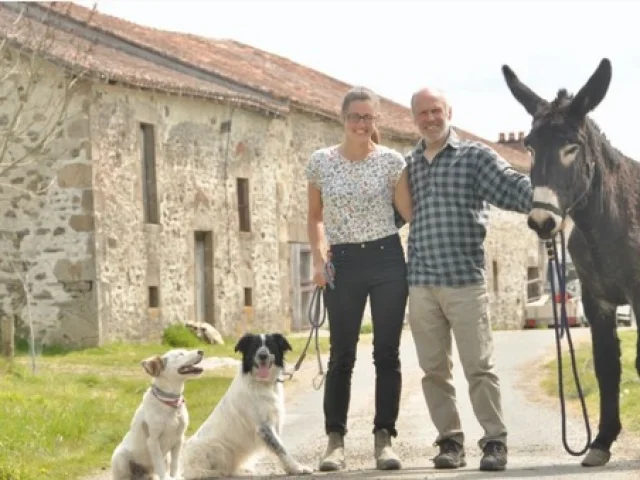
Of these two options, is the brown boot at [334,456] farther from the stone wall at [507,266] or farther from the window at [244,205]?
the stone wall at [507,266]

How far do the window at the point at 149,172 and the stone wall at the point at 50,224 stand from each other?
1871 mm

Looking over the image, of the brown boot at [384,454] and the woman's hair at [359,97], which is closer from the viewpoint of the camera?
the brown boot at [384,454]

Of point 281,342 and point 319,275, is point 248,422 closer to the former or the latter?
point 281,342

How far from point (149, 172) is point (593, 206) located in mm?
17893

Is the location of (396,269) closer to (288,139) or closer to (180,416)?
(180,416)

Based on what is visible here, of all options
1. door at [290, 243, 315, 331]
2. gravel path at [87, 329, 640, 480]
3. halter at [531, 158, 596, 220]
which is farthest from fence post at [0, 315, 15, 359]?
halter at [531, 158, 596, 220]

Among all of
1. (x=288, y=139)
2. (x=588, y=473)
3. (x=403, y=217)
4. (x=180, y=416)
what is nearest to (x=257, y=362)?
(x=180, y=416)

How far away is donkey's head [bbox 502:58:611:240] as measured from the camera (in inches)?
303

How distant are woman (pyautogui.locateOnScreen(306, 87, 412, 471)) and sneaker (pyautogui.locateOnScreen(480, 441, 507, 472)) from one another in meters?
0.52

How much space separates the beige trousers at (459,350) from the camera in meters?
8.32

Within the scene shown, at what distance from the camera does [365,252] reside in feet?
27.7

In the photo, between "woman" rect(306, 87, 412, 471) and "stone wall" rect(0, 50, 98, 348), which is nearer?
"woman" rect(306, 87, 412, 471)

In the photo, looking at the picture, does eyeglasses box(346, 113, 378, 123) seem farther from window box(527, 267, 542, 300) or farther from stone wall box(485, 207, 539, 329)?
window box(527, 267, 542, 300)

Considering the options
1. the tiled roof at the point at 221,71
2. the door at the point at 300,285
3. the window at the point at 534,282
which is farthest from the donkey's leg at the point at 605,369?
the window at the point at 534,282
